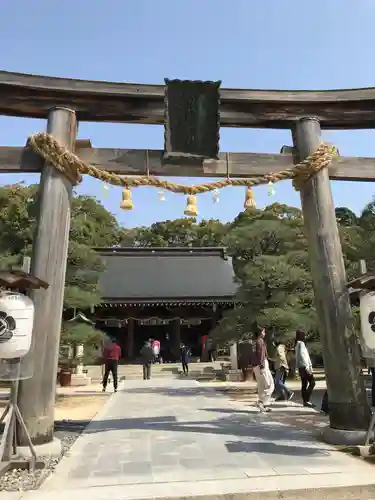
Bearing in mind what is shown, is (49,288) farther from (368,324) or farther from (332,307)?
(368,324)

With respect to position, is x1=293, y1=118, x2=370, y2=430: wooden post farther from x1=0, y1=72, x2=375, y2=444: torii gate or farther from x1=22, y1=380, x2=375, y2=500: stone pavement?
x1=22, y1=380, x2=375, y2=500: stone pavement

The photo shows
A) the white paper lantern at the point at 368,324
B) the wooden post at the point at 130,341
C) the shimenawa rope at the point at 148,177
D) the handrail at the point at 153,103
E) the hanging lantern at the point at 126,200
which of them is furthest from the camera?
the wooden post at the point at 130,341

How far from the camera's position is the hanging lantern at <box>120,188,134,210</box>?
6.72 m

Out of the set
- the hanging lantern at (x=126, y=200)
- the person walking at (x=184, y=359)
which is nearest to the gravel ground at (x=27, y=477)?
the hanging lantern at (x=126, y=200)

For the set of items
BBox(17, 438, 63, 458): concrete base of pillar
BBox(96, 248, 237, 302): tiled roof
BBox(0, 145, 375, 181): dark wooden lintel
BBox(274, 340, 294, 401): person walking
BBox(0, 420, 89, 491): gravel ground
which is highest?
BBox(96, 248, 237, 302): tiled roof

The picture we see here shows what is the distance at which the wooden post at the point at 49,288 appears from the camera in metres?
5.55

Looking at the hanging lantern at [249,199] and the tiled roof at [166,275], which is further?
the tiled roof at [166,275]

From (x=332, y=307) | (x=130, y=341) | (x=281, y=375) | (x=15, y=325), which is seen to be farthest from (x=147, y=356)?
(x=15, y=325)

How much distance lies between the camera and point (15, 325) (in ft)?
16.7

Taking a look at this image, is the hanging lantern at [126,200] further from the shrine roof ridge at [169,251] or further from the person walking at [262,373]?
the shrine roof ridge at [169,251]

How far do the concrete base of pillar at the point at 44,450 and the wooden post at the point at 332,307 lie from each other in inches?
146

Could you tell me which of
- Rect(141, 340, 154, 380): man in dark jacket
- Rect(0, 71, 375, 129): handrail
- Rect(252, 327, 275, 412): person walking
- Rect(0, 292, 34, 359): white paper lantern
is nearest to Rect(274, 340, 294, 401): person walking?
Rect(252, 327, 275, 412): person walking

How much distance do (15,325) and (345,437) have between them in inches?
176

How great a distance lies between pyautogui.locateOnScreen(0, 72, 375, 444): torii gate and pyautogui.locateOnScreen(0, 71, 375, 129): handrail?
15 mm
